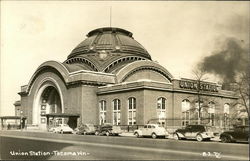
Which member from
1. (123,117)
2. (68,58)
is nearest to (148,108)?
(123,117)

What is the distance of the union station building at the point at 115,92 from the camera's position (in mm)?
44438

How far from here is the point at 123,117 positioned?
45312 millimetres

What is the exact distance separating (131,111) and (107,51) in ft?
56.1

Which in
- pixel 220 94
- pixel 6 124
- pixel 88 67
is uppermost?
pixel 88 67

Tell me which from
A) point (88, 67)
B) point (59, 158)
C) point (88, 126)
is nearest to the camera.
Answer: point (59, 158)

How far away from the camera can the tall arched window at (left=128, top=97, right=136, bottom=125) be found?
44.4 m

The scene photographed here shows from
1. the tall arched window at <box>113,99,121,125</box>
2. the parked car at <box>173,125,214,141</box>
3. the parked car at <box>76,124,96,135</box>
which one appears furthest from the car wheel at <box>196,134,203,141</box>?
the tall arched window at <box>113,99,121,125</box>

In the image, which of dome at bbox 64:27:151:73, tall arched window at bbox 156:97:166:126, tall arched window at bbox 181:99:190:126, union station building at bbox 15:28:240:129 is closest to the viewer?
union station building at bbox 15:28:240:129

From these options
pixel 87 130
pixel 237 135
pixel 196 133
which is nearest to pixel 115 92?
pixel 87 130

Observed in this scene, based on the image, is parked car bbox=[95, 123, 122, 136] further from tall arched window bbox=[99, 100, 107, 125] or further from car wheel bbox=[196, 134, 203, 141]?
tall arched window bbox=[99, 100, 107, 125]

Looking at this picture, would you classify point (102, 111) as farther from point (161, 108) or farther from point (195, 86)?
point (195, 86)

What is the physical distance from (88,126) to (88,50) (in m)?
24.0

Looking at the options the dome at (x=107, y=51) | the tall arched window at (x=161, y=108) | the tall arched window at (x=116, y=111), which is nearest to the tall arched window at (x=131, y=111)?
the tall arched window at (x=116, y=111)

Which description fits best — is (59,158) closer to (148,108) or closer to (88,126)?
(88,126)
